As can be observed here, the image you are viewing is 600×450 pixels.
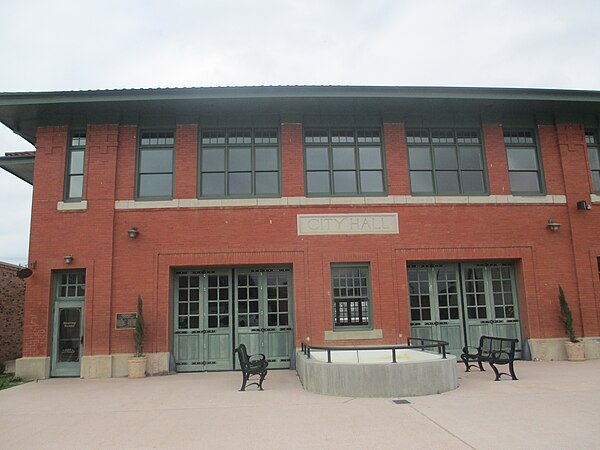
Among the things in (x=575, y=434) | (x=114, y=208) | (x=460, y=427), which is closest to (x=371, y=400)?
(x=460, y=427)

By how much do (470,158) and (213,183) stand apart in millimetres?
7633

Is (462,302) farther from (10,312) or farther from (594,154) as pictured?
(10,312)

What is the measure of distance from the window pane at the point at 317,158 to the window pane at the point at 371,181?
43.4 inches

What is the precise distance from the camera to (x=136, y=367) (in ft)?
40.6

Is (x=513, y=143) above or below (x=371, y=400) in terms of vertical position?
above

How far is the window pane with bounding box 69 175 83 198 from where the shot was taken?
45.2 ft

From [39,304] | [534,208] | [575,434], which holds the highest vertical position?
[534,208]

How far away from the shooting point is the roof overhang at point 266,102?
515 inches

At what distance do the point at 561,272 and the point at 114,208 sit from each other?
12755mm

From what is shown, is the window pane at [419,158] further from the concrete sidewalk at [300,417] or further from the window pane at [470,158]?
the concrete sidewalk at [300,417]

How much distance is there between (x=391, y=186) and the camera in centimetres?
1402

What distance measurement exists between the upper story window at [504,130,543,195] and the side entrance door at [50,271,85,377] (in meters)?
12.7

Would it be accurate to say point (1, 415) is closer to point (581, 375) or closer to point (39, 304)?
point (39, 304)

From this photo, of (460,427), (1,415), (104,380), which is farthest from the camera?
(104,380)
